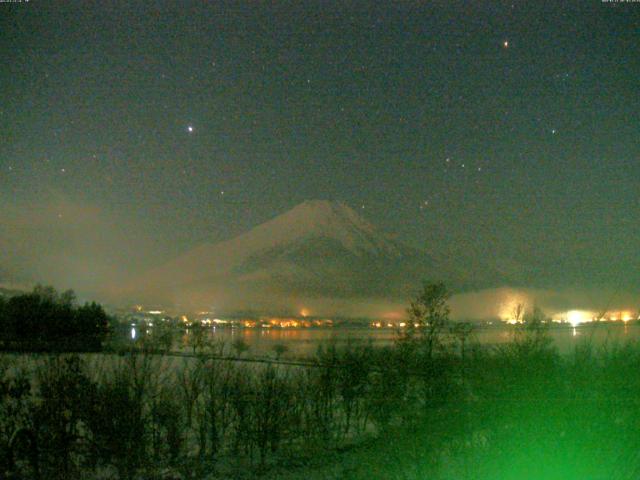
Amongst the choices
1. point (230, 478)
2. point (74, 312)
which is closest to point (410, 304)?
point (230, 478)

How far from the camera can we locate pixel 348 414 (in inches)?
601

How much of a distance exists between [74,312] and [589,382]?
49326 mm

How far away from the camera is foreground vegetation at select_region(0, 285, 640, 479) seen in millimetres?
6000

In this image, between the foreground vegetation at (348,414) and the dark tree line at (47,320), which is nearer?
the foreground vegetation at (348,414)

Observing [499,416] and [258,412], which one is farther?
[258,412]

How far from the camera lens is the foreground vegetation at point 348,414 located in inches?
236

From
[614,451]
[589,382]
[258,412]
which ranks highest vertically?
[589,382]

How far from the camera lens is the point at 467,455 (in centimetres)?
635

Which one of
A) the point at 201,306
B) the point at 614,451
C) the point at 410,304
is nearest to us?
the point at 614,451

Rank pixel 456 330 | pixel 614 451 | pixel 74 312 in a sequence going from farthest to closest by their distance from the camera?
pixel 74 312
pixel 456 330
pixel 614 451

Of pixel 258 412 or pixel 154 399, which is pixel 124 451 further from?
pixel 258 412

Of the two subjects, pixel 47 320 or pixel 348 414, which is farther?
pixel 47 320

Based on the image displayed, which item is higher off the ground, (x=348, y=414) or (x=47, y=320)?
(x=47, y=320)

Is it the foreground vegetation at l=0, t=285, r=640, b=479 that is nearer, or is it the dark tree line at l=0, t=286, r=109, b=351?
the foreground vegetation at l=0, t=285, r=640, b=479
